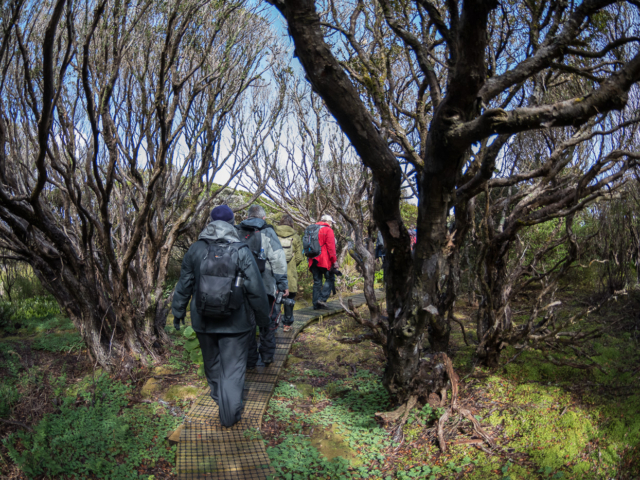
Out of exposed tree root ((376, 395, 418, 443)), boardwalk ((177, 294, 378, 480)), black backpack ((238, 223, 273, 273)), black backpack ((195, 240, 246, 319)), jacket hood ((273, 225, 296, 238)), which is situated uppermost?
jacket hood ((273, 225, 296, 238))

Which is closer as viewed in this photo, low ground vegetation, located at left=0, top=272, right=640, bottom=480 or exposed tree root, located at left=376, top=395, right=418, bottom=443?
low ground vegetation, located at left=0, top=272, right=640, bottom=480

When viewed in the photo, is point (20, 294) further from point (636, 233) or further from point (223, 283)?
point (636, 233)

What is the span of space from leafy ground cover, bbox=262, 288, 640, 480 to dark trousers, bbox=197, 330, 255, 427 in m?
0.39

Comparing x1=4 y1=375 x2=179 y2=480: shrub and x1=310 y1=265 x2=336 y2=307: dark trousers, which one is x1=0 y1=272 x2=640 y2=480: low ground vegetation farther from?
x1=310 y1=265 x2=336 y2=307: dark trousers

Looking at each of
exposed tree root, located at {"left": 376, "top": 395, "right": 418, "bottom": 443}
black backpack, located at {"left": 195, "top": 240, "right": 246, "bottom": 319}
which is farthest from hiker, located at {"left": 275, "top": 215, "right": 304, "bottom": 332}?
exposed tree root, located at {"left": 376, "top": 395, "right": 418, "bottom": 443}

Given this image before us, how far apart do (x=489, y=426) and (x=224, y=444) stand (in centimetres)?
228

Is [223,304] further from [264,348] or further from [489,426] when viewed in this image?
[489,426]

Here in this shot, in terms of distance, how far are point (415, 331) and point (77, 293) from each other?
11.9ft

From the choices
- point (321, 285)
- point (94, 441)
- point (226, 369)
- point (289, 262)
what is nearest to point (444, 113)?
point (226, 369)

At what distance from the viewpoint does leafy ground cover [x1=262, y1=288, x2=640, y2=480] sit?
302cm

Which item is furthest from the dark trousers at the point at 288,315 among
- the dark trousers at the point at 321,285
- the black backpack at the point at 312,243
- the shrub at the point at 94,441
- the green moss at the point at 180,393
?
the shrub at the point at 94,441

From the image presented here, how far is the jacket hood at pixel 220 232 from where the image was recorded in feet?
12.9

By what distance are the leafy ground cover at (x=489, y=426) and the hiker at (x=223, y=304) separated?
1.81 feet

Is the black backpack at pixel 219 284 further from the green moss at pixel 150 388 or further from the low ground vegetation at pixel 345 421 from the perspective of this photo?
the green moss at pixel 150 388
